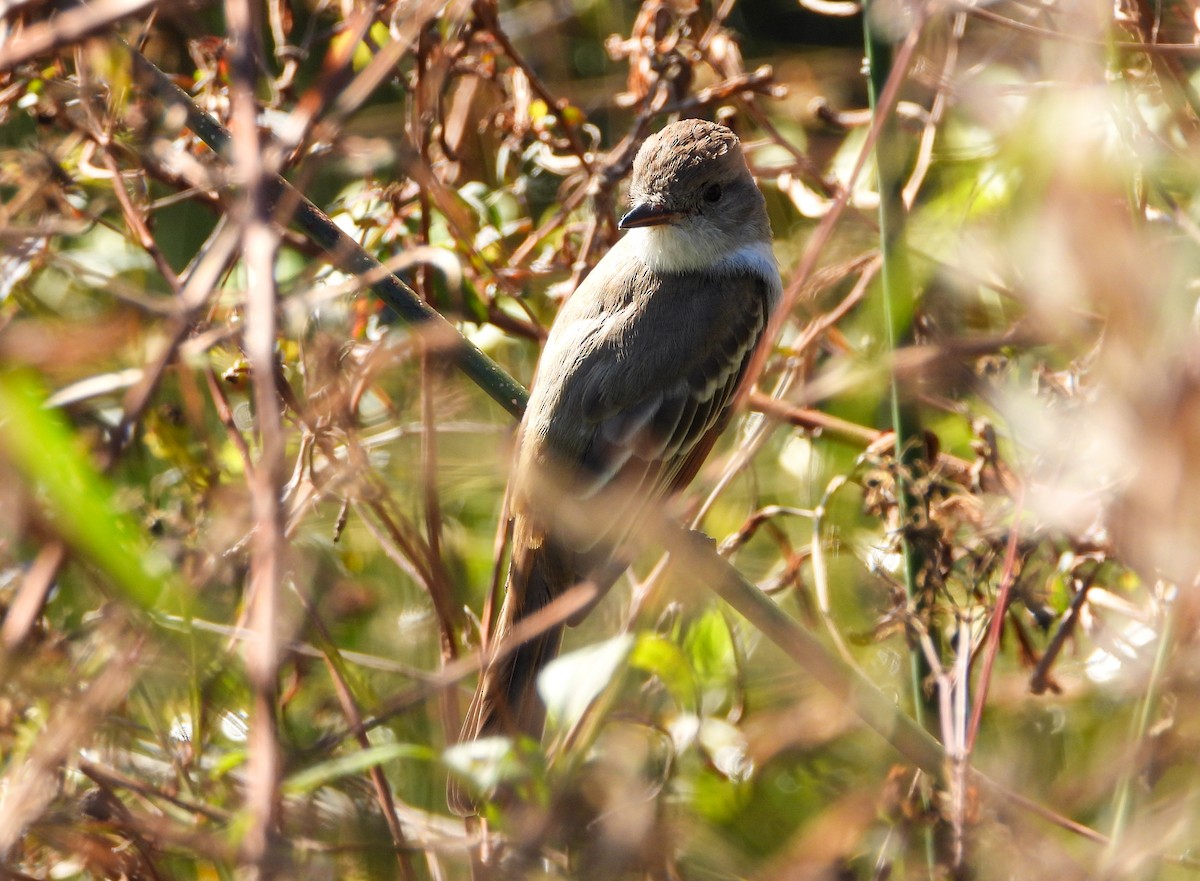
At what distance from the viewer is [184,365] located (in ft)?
10.7

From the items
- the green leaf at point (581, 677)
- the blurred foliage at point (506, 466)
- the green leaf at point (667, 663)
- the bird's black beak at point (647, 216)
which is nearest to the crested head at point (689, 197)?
the bird's black beak at point (647, 216)

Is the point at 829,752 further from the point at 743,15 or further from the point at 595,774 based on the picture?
the point at 743,15

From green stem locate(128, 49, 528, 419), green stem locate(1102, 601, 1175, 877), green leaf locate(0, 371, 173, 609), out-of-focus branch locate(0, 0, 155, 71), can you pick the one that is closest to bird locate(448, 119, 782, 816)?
green stem locate(128, 49, 528, 419)

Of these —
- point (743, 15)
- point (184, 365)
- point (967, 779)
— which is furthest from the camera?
point (743, 15)

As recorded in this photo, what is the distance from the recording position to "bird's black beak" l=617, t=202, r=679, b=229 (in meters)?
3.69

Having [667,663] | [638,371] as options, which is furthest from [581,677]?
[638,371]

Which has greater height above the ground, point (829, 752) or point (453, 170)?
point (453, 170)

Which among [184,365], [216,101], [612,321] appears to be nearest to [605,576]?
[612,321]

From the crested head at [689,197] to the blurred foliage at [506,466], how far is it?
11 cm

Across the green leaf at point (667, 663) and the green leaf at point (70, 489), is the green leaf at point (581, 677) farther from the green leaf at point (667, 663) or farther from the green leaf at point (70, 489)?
the green leaf at point (70, 489)

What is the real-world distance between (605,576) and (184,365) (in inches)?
48.8

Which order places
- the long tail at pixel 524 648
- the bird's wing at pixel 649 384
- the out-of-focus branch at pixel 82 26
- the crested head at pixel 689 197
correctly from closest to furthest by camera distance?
the out-of-focus branch at pixel 82 26, the long tail at pixel 524 648, the bird's wing at pixel 649 384, the crested head at pixel 689 197

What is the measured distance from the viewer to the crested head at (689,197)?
3.86 meters

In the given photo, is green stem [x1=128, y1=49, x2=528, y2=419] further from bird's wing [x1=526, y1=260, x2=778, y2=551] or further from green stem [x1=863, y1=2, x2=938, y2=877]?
green stem [x1=863, y1=2, x2=938, y2=877]
